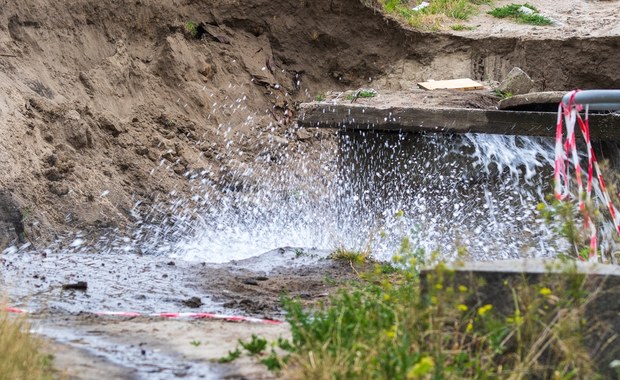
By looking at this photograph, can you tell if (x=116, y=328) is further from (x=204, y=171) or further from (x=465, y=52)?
(x=465, y=52)

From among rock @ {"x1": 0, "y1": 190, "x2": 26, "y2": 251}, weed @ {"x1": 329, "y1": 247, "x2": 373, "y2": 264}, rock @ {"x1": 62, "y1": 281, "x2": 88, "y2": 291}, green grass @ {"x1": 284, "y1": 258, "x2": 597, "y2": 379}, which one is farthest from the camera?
rock @ {"x1": 0, "y1": 190, "x2": 26, "y2": 251}

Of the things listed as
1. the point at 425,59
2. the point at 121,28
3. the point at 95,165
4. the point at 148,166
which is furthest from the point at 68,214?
the point at 425,59

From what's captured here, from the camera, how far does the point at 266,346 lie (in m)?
4.95

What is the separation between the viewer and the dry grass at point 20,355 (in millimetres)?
4242

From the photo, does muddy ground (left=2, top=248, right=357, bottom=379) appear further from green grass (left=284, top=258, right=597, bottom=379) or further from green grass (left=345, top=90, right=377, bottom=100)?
green grass (left=345, top=90, right=377, bottom=100)

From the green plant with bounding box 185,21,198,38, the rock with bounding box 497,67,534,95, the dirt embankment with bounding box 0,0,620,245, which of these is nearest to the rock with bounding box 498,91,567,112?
the rock with bounding box 497,67,534,95

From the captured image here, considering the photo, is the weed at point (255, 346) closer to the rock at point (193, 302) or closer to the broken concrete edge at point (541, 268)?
the broken concrete edge at point (541, 268)

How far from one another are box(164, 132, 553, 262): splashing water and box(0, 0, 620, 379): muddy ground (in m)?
0.76

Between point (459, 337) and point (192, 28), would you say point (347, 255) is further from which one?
point (192, 28)

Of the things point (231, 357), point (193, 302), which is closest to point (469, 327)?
point (231, 357)

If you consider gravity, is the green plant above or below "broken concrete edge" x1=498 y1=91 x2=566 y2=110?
above

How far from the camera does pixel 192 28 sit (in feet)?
48.2

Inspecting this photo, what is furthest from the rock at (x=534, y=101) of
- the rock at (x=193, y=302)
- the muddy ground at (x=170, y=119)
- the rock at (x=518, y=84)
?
the rock at (x=193, y=302)

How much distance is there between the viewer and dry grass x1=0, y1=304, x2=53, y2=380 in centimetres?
424
